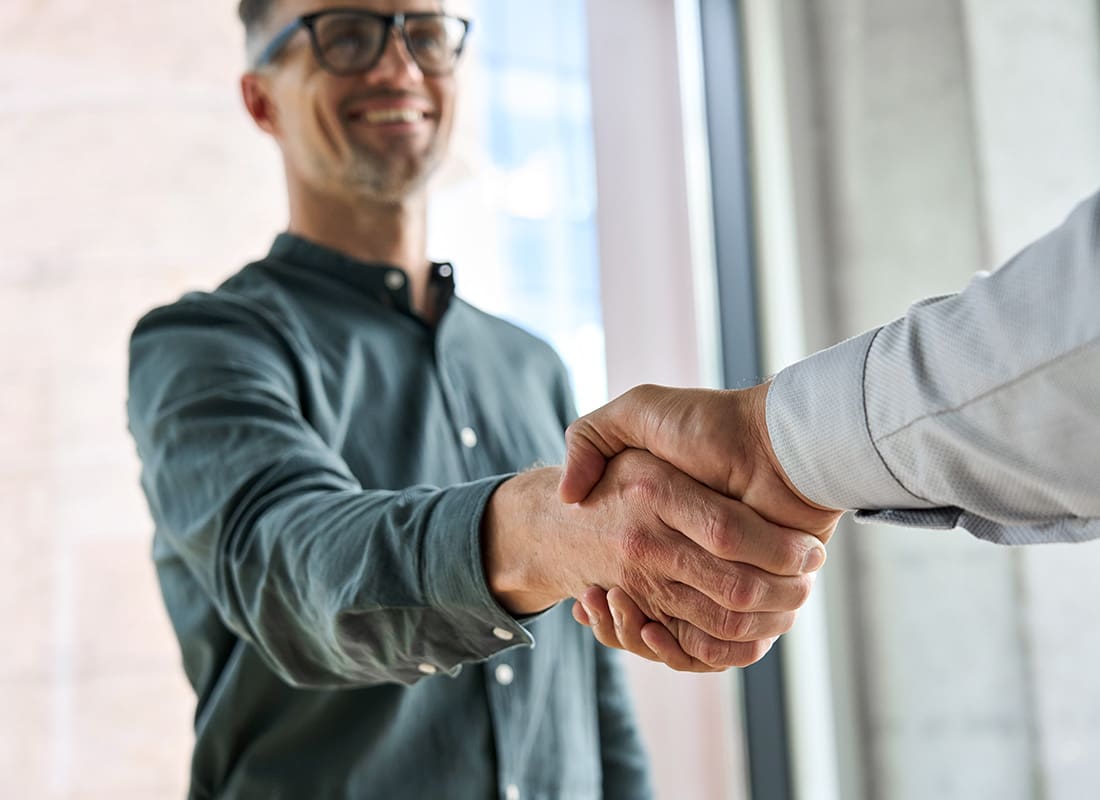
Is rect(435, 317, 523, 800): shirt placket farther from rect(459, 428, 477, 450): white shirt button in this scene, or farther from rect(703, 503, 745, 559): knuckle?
rect(703, 503, 745, 559): knuckle

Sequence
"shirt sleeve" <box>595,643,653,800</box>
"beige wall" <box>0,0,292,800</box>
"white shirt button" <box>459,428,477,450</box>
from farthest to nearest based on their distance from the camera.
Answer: "beige wall" <box>0,0,292,800</box>
"shirt sleeve" <box>595,643,653,800</box>
"white shirt button" <box>459,428,477,450</box>

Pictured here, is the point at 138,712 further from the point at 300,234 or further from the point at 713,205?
the point at 713,205

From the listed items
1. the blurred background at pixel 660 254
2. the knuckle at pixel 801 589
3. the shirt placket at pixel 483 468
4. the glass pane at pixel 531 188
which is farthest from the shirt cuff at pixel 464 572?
the glass pane at pixel 531 188

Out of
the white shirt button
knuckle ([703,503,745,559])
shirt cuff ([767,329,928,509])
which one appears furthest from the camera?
the white shirt button

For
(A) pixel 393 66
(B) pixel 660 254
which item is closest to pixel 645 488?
(A) pixel 393 66

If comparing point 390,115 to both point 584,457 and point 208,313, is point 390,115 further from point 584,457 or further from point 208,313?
point 584,457

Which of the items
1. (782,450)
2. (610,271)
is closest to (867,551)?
(610,271)

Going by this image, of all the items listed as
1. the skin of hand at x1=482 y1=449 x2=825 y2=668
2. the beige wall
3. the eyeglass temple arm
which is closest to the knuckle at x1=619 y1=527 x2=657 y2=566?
the skin of hand at x1=482 y1=449 x2=825 y2=668

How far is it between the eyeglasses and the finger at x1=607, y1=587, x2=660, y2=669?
3.03 ft

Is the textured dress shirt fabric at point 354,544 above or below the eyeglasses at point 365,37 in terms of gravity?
below

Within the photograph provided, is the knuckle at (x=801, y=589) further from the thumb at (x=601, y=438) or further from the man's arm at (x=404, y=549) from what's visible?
the thumb at (x=601, y=438)

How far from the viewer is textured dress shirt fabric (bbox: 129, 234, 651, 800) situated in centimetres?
102

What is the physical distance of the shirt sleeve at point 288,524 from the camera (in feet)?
3.26

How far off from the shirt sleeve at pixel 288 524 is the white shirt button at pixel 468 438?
25cm
